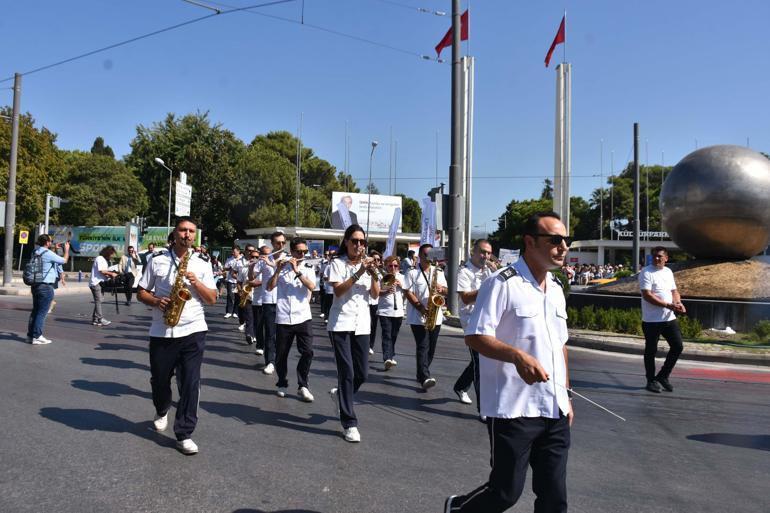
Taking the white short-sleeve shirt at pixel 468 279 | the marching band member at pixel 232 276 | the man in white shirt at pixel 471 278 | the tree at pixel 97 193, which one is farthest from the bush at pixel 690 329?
the tree at pixel 97 193

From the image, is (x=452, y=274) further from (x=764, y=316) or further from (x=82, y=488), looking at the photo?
(x=82, y=488)

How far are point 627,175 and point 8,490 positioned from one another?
3213 inches

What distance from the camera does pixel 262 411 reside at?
261 inches

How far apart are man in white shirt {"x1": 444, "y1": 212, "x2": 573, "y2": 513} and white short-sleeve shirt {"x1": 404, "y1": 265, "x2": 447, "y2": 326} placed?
4.91m

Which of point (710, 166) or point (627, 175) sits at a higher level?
point (627, 175)

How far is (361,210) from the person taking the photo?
61.8 m

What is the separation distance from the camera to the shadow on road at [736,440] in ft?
19.5

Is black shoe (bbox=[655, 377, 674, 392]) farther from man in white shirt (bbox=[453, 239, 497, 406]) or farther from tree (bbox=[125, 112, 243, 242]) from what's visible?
tree (bbox=[125, 112, 243, 242])

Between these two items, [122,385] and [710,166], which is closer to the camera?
[122,385]

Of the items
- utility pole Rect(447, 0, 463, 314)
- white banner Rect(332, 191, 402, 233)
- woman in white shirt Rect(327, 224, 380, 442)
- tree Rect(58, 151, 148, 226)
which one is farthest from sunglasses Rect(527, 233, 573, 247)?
white banner Rect(332, 191, 402, 233)

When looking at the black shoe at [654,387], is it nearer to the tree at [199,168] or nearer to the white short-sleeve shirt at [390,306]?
the white short-sleeve shirt at [390,306]

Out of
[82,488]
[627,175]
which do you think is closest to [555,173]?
[82,488]

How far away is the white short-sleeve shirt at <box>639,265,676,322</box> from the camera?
8.35 metres

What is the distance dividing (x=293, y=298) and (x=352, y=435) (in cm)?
236
